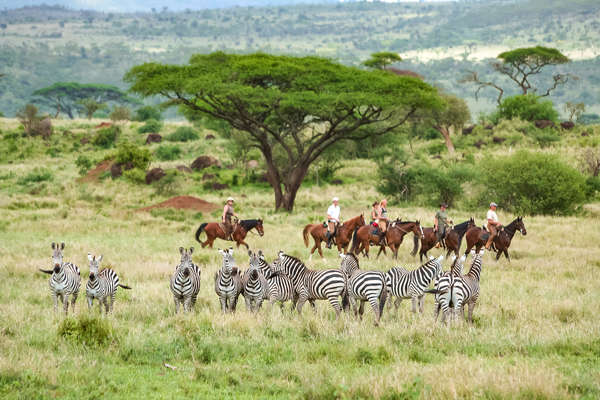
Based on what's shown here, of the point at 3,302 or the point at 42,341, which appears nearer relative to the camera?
the point at 42,341

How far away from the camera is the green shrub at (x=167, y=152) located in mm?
53312

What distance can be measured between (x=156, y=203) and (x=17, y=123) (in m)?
42.0

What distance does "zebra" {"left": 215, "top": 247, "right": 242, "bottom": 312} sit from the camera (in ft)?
34.6

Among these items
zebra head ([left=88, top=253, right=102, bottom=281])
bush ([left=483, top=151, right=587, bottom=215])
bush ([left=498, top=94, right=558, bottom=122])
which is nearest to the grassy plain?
zebra head ([left=88, top=253, right=102, bottom=281])

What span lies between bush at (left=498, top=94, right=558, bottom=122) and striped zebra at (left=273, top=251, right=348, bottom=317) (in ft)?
175

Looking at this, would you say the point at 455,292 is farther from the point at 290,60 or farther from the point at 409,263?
the point at 290,60

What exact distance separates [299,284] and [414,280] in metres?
2.08

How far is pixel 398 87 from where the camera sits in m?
30.3

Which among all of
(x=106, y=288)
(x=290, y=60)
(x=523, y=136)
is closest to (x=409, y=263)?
(x=106, y=288)

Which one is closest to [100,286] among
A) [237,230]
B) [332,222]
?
[332,222]

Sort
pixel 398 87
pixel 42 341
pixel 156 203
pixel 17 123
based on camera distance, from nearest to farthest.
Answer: pixel 42 341
pixel 398 87
pixel 156 203
pixel 17 123

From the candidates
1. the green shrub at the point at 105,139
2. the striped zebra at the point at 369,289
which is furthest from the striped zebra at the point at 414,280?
the green shrub at the point at 105,139

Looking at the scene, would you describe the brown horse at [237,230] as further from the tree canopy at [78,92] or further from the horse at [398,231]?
the tree canopy at [78,92]

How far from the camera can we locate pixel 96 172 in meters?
44.3
